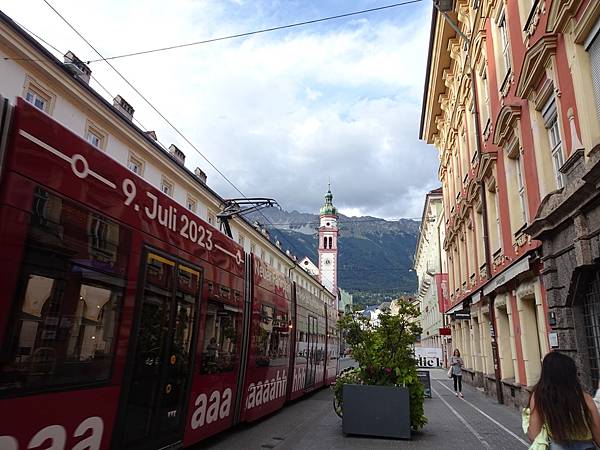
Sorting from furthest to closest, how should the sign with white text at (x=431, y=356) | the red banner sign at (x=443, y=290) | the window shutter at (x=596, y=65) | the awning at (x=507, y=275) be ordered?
the red banner sign at (x=443, y=290), the sign with white text at (x=431, y=356), the awning at (x=507, y=275), the window shutter at (x=596, y=65)

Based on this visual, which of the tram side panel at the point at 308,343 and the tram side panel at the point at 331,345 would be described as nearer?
the tram side panel at the point at 308,343

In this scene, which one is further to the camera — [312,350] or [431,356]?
[431,356]

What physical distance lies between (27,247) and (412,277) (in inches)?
6626

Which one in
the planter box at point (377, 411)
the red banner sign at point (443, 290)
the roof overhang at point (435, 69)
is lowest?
the planter box at point (377, 411)

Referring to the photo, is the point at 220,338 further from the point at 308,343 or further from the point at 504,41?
the point at 504,41

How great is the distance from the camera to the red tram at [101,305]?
397cm

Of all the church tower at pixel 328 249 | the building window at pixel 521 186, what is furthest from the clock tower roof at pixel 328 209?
the building window at pixel 521 186

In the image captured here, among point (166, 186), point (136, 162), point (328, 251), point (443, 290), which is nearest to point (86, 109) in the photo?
point (136, 162)

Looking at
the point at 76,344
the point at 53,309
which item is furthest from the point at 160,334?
the point at 53,309

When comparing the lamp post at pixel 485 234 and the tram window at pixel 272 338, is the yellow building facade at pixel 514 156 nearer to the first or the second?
the lamp post at pixel 485 234

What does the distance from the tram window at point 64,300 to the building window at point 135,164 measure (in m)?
20.1

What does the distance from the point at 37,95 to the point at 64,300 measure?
54.3ft

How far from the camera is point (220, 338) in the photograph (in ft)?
26.7

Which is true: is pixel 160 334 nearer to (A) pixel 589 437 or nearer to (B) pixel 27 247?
(B) pixel 27 247
